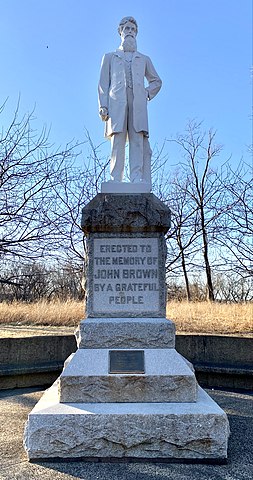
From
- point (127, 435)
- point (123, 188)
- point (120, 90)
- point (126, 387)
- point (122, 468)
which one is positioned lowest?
point (122, 468)

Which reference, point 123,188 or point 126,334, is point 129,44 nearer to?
point 123,188

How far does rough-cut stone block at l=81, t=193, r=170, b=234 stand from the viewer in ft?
13.8

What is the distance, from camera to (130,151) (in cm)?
485

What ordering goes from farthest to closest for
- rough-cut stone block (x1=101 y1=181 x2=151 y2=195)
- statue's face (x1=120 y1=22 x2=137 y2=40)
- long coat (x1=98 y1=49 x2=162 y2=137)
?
statue's face (x1=120 y1=22 x2=137 y2=40)
long coat (x1=98 y1=49 x2=162 y2=137)
rough-cut stone block (x1=101 y1=181 x2=151 y2=195)

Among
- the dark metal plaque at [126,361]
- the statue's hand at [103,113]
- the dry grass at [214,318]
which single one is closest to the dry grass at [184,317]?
the dry grass at [214,318]

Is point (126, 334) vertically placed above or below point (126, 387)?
above

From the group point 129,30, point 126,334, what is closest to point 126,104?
point 129,30

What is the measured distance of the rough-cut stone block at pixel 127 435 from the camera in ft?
9.75

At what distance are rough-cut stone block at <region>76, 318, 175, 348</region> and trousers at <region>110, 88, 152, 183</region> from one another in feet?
5.47

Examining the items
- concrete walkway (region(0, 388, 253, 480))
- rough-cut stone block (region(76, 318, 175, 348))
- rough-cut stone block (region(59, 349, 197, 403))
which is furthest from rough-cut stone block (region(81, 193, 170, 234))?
concrete walkway (region(0, 388, 253, 480))

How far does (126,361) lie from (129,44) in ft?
12.0

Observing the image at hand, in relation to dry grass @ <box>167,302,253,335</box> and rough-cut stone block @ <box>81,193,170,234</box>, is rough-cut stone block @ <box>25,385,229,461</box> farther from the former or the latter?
dry grass @ <box>167,302,253,335</box>

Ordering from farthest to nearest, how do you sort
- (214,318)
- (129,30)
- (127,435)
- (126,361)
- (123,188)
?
(214,318) < (129,30) < (123,188) < (126,361) < (127,435)

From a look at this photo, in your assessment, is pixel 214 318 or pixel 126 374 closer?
pixel 126 374
